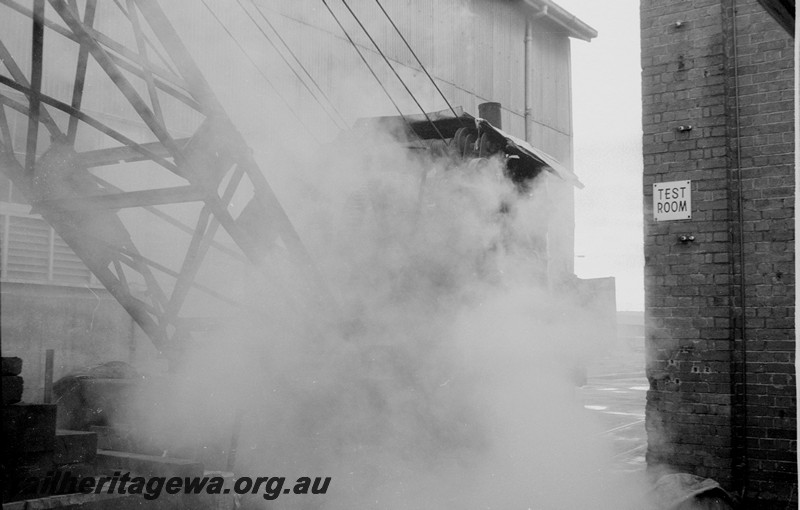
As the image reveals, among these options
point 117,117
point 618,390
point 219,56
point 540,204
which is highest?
point 219,56

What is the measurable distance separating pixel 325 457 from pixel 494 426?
61.1 inches

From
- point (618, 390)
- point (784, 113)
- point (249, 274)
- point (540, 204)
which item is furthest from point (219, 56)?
point (618, 390)

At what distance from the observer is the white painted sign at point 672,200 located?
5.25 metres

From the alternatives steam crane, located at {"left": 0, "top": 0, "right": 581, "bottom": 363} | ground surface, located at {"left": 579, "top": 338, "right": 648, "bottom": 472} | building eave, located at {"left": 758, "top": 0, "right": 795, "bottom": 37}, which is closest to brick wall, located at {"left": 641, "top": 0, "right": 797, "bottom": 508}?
building eave, located at {"left": 758, "top": 0, "right": 795, "bottom": 37}

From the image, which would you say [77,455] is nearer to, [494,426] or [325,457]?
[325,457]

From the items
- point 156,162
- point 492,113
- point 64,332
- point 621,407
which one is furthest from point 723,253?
point 621,407

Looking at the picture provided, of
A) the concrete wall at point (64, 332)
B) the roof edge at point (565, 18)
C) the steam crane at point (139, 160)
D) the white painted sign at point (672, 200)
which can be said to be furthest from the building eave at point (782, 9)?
the roof edge at point (565, 18)

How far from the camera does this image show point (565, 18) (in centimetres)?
1616

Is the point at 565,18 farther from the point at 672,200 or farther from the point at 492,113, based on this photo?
the point at 672,200

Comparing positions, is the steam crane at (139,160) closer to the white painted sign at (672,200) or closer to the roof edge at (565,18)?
the white painted sign at (672,200)

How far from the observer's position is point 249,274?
18.4ft

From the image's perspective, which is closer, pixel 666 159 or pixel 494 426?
pixel 666 159

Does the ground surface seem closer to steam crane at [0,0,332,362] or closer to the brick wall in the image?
the brick wall

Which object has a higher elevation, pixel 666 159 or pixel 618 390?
pixel 666 159
